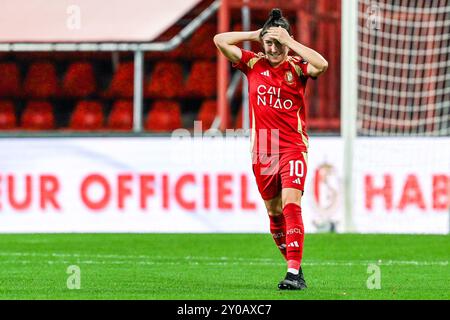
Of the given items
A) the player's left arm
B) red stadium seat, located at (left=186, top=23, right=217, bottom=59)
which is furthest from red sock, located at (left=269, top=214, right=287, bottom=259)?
red stadium seat, located at (left=186, top=23, right=217, bottom=59)

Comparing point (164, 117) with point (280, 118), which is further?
point (164, 117)

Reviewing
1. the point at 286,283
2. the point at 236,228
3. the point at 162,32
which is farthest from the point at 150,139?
the point at 286,283

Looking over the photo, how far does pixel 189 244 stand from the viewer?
14148 mm

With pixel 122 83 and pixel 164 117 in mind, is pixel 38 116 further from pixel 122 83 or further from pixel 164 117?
pixel 164 117

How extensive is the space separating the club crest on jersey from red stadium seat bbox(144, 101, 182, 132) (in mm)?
8628

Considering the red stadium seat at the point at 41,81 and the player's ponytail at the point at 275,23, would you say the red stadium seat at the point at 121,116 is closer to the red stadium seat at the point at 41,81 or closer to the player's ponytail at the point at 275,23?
the red stadium seat at the point at 41,81

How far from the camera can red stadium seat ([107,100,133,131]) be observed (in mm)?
18734

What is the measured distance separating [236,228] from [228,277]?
499 cm

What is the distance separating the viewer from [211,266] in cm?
1175

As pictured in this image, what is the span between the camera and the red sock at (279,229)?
10047 millimetres

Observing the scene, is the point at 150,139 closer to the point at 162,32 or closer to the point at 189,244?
the point at 189,244

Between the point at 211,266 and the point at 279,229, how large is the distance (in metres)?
1.77

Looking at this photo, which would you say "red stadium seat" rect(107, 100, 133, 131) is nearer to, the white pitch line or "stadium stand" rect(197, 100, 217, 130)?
"stadium stand" rect(197, 100, 217, 130)

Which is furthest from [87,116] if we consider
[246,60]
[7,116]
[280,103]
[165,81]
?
[280,103]
